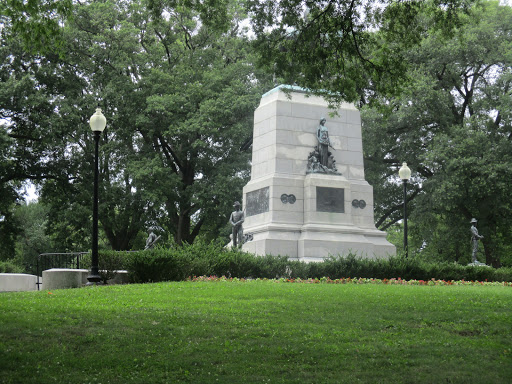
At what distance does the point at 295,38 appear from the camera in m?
17.1

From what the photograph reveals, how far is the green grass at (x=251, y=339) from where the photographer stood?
8.20 meters

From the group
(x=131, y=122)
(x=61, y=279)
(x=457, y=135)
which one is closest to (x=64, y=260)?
(x=131, y=122)

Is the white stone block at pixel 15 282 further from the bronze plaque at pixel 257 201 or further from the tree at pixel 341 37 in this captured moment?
the tree at pixel 341 37

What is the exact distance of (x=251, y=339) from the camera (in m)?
9.59

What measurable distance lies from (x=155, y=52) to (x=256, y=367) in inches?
1246

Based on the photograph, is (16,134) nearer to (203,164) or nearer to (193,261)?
(203,164)

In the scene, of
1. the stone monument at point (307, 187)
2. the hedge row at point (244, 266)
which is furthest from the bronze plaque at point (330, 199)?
the hedge row at point (244, 266)

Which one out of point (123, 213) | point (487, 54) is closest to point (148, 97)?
point (123, 213)

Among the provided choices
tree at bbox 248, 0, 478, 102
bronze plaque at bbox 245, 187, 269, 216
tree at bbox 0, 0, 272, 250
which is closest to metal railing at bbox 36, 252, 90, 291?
tree at bbox 0, 0, 272, 250

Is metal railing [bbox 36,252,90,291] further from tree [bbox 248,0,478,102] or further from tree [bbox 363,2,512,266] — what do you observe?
tree [bbox 363,2,512,266]

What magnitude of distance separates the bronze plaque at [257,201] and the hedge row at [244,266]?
4.24 meters

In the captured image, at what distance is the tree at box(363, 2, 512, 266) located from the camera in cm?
3359

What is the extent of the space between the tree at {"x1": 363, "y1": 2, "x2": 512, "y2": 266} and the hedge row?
11558 mm

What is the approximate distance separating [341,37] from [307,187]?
829cm
